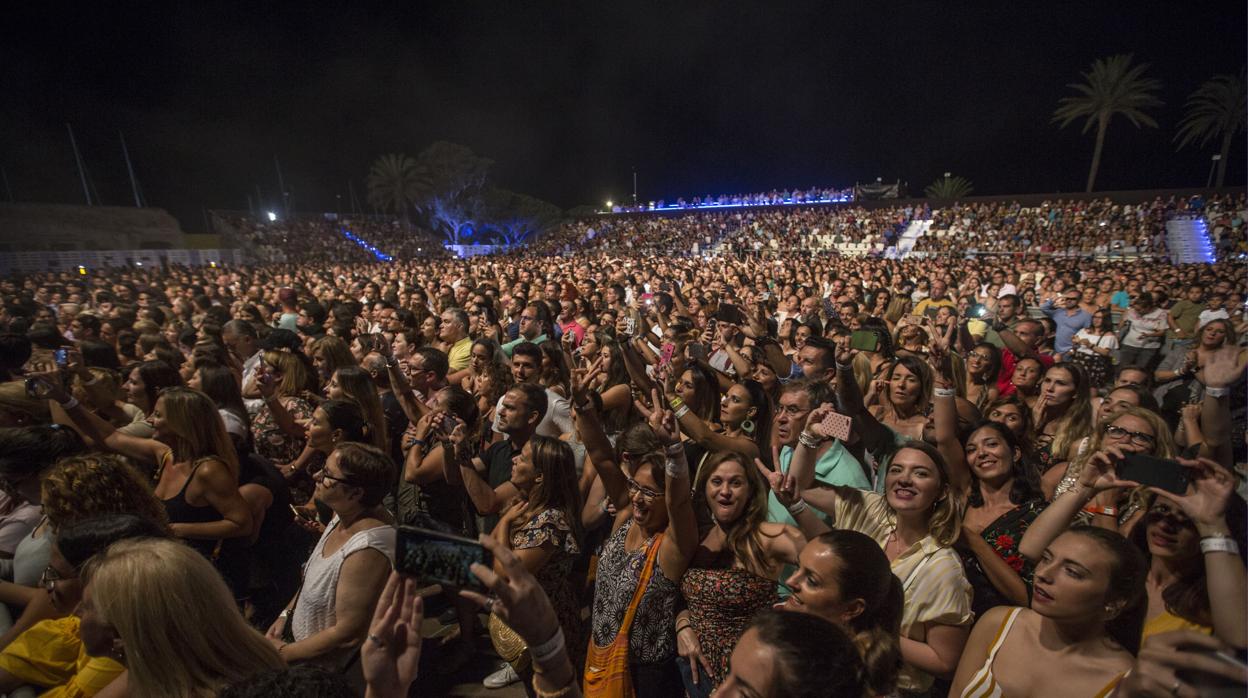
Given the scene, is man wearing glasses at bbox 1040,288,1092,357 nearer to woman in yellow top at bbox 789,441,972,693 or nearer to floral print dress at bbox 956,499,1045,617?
floral print dress at bbox 956,499,1045,617

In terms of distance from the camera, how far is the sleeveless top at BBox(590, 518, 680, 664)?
7.43 feet

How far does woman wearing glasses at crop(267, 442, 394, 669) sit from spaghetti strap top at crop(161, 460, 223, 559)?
85 centimetres

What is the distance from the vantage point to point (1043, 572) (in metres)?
1.70

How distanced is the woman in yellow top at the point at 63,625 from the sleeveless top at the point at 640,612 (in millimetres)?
1772

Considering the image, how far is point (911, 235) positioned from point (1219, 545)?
31.6 meters

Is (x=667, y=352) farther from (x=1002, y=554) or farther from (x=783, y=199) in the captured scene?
(x=783, y=199)

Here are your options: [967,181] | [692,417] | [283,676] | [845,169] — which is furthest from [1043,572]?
[845,169]

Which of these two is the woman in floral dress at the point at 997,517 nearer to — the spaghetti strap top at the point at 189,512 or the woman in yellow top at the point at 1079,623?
the woman in yellow top at the point at 1079,623

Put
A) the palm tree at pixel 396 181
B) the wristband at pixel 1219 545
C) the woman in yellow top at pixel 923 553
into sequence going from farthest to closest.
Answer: the palm tree at pixel 396 181 < the woman in yellow top at pixel 923 553 < the wristband at pixel 1219 545

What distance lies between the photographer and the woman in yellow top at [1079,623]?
5.30 ft

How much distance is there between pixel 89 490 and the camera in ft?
7.63

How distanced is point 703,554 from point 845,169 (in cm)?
6514

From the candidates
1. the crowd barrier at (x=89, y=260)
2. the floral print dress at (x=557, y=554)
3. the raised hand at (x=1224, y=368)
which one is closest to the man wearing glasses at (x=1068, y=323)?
the raised hand at (x=1224, y=368)

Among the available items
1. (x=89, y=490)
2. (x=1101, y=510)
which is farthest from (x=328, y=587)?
(x=1101, y=510)
